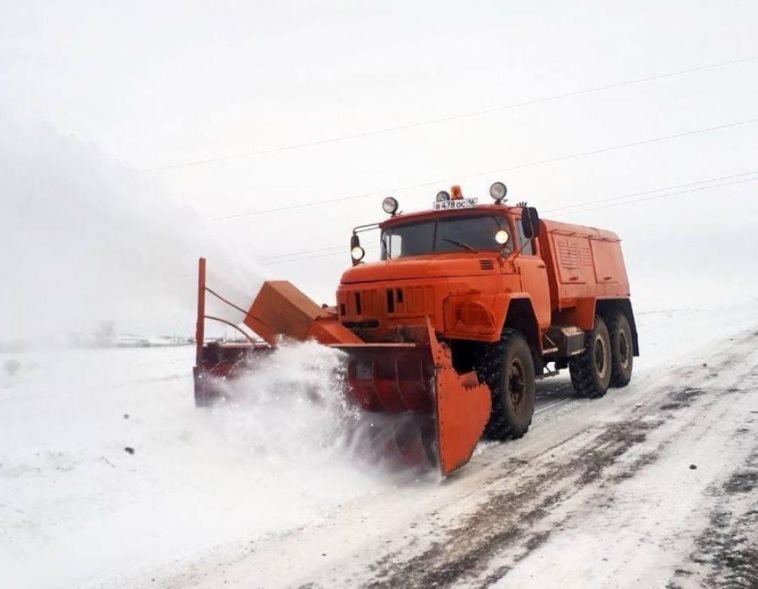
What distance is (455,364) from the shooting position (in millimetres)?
6793

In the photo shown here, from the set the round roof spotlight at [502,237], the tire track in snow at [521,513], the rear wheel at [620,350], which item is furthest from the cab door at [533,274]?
the rear wheel at [620,350]

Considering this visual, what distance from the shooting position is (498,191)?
25.0 ft

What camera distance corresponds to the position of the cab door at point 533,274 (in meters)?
7.32

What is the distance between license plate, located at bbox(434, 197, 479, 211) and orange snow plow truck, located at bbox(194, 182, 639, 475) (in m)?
0.01

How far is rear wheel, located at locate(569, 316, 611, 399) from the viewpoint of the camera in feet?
30.6

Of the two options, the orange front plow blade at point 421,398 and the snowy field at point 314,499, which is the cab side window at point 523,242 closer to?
the snowy field at point 314,499

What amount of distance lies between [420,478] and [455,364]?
163cm

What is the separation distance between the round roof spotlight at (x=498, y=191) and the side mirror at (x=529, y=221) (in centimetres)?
41

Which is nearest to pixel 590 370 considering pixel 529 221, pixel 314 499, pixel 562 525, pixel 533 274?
pixel 533 274

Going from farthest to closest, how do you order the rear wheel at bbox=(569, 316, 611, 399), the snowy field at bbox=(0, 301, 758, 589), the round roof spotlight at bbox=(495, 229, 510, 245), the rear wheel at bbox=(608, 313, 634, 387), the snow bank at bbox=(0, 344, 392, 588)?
the rear wheel at bbox=(608, 313, 634, 387) < the rear wheel at bbox=(569, 316, 611, 399) < the round roof spotlight at bbox=(495, 229, 510, 245) < the snow bank at bbox=(0, 344, 392, 588) < the snowy field at bbox=(0, 301, 758, 589)

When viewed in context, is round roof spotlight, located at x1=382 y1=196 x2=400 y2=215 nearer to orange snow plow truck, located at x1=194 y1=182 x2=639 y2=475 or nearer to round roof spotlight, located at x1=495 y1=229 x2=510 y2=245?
orange snow plow truck, located at x1=194 y1=182 x2=639 y2=475

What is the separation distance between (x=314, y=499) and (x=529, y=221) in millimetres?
3960

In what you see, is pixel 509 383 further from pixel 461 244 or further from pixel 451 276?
pixel 461 244

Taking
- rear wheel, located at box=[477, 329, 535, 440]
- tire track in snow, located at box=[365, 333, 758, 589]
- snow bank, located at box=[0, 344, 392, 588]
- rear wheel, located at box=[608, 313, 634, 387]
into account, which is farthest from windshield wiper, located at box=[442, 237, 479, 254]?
rear wheel, located at box=[608, 313, 634, 387]
